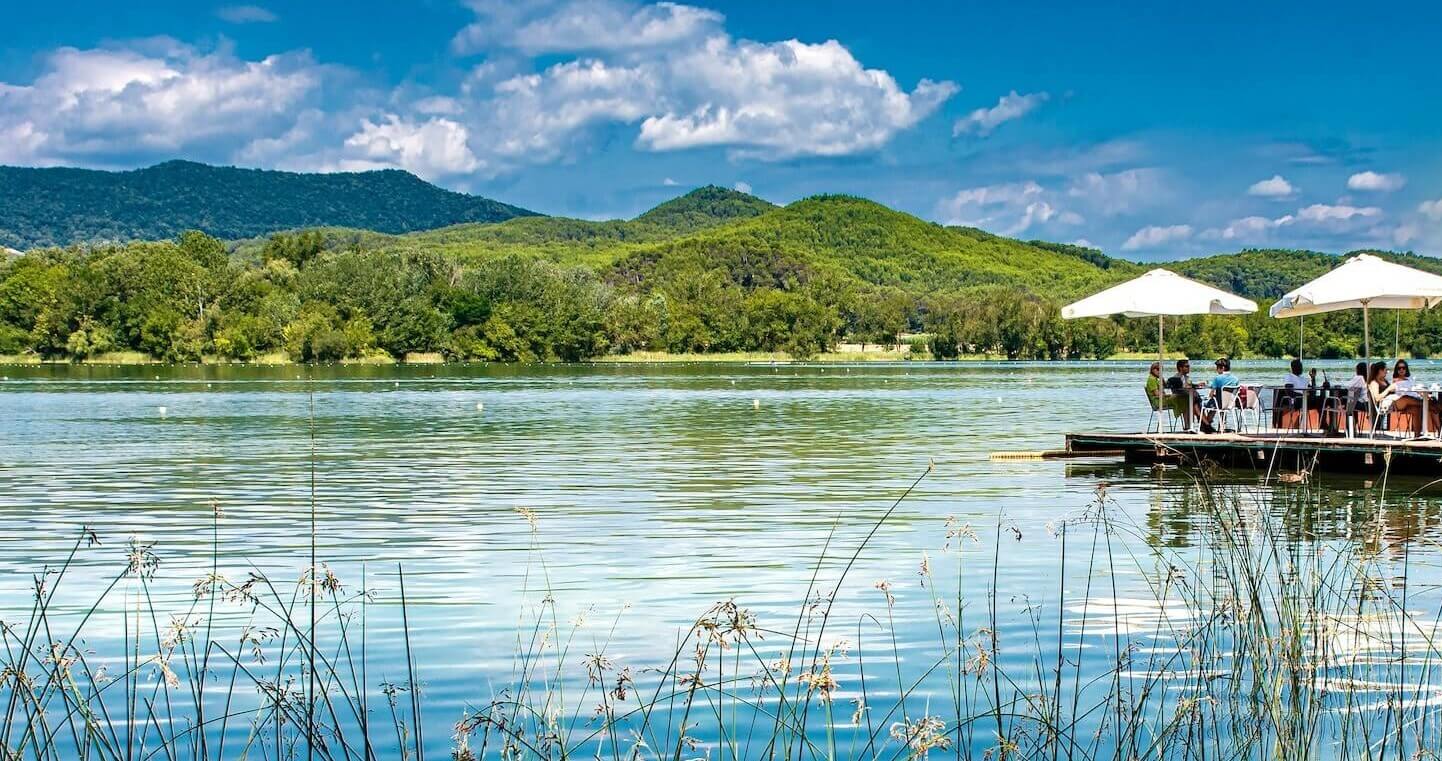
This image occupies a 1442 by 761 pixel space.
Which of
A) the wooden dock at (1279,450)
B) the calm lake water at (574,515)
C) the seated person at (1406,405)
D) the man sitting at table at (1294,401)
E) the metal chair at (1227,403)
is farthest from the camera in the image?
the metal chair at (1227,403)

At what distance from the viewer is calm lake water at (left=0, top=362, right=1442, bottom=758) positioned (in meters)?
11.0

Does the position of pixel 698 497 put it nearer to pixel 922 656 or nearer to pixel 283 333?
pixel 922 656

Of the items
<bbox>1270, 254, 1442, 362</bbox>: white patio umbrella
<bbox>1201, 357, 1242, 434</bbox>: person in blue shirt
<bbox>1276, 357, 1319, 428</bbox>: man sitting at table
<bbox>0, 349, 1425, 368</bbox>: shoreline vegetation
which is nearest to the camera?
<bbox>1270, 254, 1442, 362</bbox>: white patio umbrella

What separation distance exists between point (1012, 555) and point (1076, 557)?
1.95 ft

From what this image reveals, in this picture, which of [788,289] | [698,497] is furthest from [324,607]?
[788,289]

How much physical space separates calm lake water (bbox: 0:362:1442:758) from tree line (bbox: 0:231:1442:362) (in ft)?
278

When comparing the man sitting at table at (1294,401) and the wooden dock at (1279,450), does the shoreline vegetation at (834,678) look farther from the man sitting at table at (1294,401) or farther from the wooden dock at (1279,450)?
the man sitting at table at (1294,401)

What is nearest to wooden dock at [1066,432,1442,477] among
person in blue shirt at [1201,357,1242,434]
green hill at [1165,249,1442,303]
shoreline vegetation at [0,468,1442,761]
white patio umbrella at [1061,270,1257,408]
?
person in blue shirt at [1201,357,1242,434]

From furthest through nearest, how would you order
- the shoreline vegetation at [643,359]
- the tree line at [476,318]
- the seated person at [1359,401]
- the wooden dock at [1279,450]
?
the tree line at [476,318] < the shoreline vegetation at [643,359] < the seated person at [1359,401] < the wooden dock at [1279,450]

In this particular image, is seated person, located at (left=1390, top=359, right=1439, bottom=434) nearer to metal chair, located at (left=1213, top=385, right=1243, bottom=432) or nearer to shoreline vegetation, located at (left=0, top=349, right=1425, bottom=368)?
metal chair, located at (left=1213, top=385, right=1243, bottom=432)

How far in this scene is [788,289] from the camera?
597ft

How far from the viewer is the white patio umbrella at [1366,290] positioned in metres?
20.9

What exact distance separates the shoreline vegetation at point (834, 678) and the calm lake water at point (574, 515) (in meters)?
0.21

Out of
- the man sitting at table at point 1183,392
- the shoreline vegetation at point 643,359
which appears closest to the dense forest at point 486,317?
the shoreline vegetation at point 643,359
